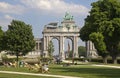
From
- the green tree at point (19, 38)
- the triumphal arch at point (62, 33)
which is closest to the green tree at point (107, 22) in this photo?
the green tree at point (19, 38)

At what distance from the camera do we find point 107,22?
221ft

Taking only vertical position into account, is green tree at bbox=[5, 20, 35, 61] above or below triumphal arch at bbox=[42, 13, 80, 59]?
below

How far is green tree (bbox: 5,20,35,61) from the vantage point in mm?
78188

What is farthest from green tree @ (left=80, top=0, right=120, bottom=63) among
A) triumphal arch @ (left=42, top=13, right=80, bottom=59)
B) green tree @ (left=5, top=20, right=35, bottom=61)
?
triumphal arch @ (left=42, top=13, right=80, bottom=59)

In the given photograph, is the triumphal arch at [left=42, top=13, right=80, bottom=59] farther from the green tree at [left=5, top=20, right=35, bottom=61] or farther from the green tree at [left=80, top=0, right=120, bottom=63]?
the green tree at [left=80, top=0, right=120, bottom=63]

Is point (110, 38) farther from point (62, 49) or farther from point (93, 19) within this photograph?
point (62, 49)

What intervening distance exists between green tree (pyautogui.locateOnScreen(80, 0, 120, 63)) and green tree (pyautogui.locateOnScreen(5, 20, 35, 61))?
13.3m

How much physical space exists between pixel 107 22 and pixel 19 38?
65.8 feet

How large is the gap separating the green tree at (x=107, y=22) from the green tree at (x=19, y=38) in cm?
Answer: 1327

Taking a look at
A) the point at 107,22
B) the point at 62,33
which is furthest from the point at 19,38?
the point at 62,33

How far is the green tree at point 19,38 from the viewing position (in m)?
78.2

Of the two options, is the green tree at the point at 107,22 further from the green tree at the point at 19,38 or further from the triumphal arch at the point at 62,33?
the triumphal arch at the point at 62,33

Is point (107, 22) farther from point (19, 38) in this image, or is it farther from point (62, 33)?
point (62, 33)

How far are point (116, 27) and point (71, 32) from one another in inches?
4008
